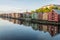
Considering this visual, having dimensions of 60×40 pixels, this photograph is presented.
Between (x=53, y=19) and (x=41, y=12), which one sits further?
(x=41, y=12)

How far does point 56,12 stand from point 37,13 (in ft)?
6.07

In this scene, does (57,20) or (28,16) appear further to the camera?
(28,16)

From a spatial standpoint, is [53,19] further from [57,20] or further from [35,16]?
[35,16]

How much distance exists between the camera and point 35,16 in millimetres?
10367

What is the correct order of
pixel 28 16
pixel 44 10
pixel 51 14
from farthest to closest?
pixel 28 16
pixel 44 10
pixel 51 14

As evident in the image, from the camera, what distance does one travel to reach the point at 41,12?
31.9ft

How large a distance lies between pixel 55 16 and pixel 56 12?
19 centimetres

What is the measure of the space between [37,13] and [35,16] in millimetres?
405

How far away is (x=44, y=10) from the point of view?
9914 mm

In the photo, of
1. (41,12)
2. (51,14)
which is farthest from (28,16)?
(51,14)

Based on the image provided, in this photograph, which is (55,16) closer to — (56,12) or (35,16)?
(56,12)

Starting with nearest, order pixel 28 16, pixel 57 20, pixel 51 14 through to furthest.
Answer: pixel 57 20 < pixel 51 14 < pixel 28 16

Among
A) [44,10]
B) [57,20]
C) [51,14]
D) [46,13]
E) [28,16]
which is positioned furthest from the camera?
[28,16]

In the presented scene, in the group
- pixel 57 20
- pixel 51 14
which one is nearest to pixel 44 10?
pixel 51 14
